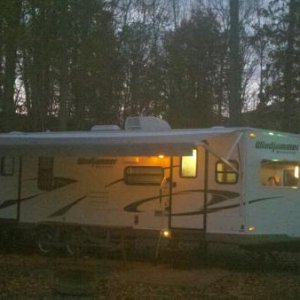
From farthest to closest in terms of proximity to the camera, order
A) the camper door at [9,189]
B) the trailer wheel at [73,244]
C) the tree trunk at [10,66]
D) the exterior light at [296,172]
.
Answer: the tree trunk at [10,66] → the camper door at [9,189] → the trailer wheel at [73,244] → the exterior light at [296,172]

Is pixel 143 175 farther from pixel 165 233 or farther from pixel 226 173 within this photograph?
pixel 226 173

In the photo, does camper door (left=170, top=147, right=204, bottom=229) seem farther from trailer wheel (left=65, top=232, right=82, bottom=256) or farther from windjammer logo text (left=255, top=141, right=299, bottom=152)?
trailer wheel (left=65, top=232, right=82, bottom=256)

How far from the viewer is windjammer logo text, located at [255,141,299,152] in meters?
13.5

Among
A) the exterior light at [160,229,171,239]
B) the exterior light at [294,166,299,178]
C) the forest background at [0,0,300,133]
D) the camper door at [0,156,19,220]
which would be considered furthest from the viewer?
the forest background at [0,0,300,133]

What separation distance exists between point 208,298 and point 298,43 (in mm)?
23340

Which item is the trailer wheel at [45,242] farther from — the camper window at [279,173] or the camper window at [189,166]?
the camper window at [279,173]

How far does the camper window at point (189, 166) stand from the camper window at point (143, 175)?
48cm

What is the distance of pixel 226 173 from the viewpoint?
13516mm

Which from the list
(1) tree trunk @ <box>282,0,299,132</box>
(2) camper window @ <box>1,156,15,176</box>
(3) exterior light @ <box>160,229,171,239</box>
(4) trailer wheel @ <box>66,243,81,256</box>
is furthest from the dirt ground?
(1) tree trunk @ <box>282,0,299,132</box>

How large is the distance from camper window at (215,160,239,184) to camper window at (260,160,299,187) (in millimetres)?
575

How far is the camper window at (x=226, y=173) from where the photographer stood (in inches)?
527

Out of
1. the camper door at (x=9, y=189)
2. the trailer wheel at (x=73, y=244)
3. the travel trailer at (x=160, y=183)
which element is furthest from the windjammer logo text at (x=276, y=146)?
the camper door at (x=9, y=189)

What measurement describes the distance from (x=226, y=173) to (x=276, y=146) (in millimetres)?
1232

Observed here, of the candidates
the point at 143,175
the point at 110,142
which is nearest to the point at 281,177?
the point at 143,175
